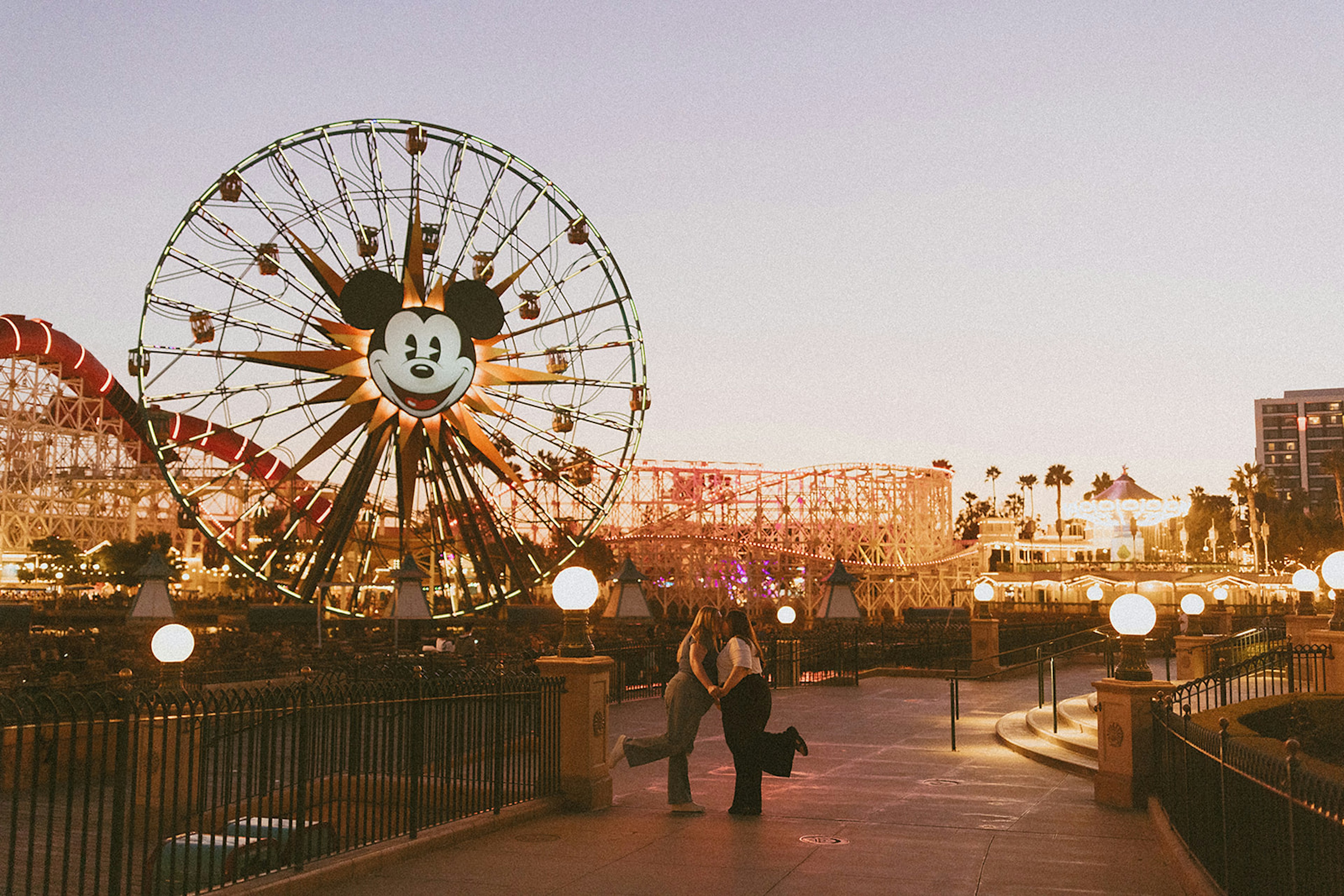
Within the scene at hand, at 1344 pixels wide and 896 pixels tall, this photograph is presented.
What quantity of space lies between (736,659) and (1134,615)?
3.90m

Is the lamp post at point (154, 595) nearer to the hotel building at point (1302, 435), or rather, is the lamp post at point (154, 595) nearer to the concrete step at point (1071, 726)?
the concrete step at point (1071, 726)

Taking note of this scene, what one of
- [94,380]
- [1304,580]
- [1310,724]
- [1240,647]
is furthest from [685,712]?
[94,380]

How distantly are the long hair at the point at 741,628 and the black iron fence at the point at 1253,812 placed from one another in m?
3.50

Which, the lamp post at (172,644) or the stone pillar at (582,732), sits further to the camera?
the stone pillar at (582,732)

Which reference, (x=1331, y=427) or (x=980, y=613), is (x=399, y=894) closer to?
(x=980, y=613)

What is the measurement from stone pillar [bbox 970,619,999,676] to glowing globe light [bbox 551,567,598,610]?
1999 centimetres

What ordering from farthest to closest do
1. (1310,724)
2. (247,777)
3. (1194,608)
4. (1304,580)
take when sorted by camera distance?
1. (1194,608)
2. (1304,580)
3. (1310,724)
4. (247,777)

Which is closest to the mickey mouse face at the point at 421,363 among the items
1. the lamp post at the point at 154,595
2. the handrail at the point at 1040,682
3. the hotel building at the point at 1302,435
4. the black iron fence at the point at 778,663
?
the black iron fence at the point at 778,663

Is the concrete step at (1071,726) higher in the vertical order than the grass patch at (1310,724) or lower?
lower

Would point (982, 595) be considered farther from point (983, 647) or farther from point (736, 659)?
point (736, 659)

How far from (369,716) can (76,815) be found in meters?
4.09

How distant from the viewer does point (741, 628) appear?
10461 millimetres

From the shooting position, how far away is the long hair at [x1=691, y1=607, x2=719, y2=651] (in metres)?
10.5

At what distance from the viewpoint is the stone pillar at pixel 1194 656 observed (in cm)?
1928
